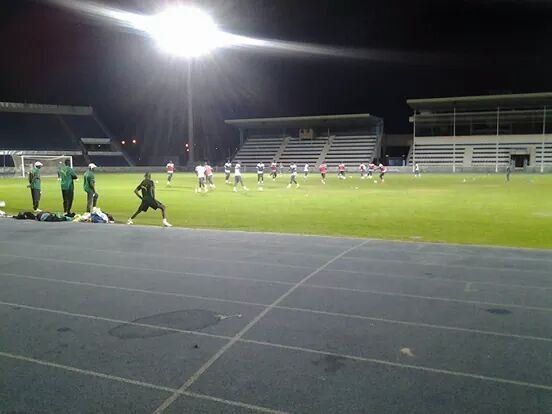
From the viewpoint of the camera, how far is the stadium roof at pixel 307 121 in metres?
70.2

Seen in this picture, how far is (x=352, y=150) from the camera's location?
7138 cm

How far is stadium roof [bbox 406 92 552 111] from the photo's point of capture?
197ft

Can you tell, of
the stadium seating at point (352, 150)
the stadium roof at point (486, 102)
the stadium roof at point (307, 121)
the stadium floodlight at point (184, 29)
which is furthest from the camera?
the stadium roof at point (307, 121)

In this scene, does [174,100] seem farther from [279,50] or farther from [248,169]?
[279,50]

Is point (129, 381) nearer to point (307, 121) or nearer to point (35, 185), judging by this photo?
point (35, 185)

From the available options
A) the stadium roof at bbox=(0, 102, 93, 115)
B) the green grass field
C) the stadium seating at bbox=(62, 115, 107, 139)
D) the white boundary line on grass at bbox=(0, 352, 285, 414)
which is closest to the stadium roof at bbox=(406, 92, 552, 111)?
the green grass field

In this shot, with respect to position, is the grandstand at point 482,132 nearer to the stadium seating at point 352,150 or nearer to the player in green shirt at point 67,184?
the stadium seating at point 352,150

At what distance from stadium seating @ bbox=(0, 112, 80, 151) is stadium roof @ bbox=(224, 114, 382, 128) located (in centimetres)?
2406

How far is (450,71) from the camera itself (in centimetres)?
6250

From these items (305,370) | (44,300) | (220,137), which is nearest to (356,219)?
(44,300)

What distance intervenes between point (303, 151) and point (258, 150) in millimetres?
7339

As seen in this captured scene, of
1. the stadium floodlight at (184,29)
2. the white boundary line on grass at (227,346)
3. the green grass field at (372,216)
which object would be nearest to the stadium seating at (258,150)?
the stadium floodlight at (184,29)

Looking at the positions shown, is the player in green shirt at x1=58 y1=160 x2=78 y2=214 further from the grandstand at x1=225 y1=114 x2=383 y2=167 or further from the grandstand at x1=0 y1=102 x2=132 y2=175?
Answer: the grandstand at x1=225 y1=114 x2=383 y2=167

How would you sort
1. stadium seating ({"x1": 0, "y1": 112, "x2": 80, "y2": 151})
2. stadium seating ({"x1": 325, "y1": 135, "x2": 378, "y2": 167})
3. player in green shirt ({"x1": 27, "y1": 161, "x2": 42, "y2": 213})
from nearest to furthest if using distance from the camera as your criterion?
player in green shirt ({"x1": 27, "y1": 161, "x2": 42, "y2": 213})
stadium seating ({"x1": 0, "y1": 112, "x2": 80, "y2": 151})
stadium seating ({"x1": 325, "y1": 135, "x2": 378, "y2": 167})
